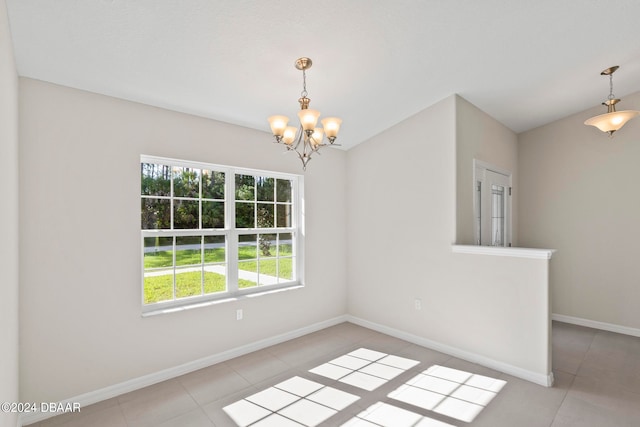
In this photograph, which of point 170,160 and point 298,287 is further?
point 298,287

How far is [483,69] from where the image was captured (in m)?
2.88

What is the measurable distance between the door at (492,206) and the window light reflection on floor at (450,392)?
1.64 meters

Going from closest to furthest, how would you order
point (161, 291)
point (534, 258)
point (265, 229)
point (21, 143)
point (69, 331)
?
point (21, 143)
point (69, 331)
point (534, 258)
point (161, 291)
point (265, 229)

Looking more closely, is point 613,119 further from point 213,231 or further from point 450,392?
point 213,231

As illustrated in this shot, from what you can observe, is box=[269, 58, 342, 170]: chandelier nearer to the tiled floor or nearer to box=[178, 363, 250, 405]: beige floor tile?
the tiled floor

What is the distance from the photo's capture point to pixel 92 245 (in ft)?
8.16

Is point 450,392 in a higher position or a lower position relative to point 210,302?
lower

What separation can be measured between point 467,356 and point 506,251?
119 cm

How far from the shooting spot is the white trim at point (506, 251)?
2695mm

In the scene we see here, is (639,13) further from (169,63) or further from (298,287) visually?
(298,287)

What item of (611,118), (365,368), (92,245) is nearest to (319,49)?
(92,245)

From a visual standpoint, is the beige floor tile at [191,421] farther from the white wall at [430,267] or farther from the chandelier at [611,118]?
the chandelier at [611,118]

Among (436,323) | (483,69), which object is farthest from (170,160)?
(436,323)

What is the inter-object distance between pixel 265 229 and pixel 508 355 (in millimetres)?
2864
